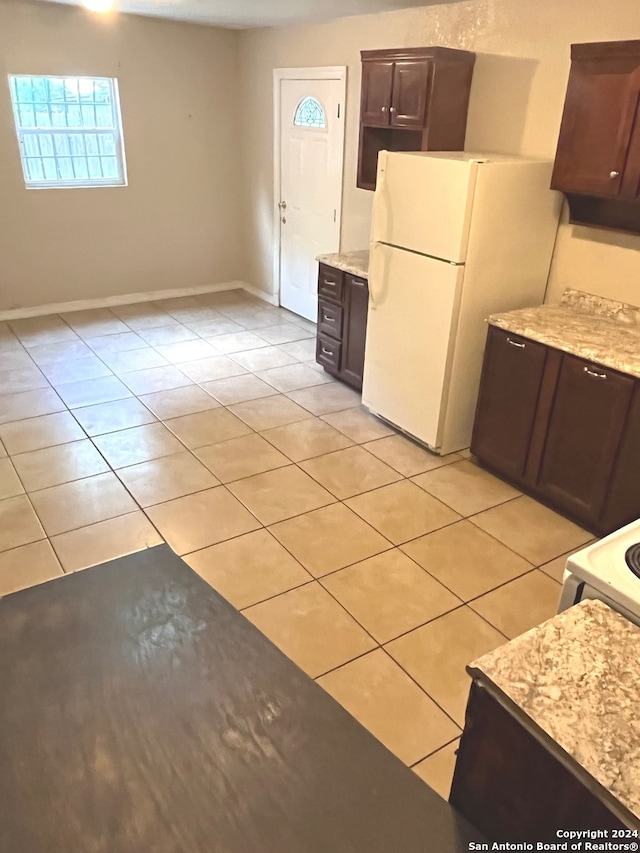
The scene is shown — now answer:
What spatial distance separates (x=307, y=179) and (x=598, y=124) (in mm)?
3013

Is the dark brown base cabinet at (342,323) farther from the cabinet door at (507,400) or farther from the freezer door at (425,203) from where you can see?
the cabinet door at (507,400)

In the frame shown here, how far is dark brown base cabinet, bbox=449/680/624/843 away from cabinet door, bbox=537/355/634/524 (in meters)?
1.79

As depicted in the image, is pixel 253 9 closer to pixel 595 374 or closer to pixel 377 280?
pixel 377 280

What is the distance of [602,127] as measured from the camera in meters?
2.82

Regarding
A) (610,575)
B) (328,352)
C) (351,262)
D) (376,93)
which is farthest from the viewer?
(328,352)

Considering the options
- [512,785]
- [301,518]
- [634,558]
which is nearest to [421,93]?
[301,518]

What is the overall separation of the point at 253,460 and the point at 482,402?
50.0 inches

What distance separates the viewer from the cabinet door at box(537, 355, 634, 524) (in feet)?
9.09

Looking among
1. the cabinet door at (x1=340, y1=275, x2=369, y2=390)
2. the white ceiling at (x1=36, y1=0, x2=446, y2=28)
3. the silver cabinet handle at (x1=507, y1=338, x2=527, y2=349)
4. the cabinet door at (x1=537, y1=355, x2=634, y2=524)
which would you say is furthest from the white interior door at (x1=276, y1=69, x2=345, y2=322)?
the cabinet door at (x1=537, y1=355, x2=634, y2=524)

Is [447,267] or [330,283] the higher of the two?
[447,267]

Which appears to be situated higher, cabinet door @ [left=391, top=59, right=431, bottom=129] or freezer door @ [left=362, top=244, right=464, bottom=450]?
cabinet door @ [left=391, top=59, right=431, bottom=129]

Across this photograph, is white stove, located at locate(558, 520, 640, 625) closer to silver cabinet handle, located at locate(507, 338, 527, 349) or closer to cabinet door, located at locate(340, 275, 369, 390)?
silver cabinet handle, located at locate(507, 338, 527, 349)

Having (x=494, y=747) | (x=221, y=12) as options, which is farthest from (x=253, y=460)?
(x=221, y=12)

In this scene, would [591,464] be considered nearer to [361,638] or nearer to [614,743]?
[361,638]
